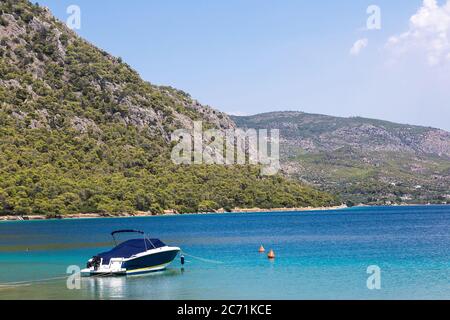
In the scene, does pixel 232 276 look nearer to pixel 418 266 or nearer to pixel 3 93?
pixel 418 266

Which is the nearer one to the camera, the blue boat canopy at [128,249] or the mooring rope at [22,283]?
the mooring rope at [22,283]


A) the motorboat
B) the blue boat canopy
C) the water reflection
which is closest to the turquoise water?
the water reflection

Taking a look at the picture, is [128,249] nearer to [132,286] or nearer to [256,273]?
[132,286]

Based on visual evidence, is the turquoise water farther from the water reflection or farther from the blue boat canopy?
the blue boat canopy

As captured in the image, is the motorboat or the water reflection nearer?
the water reflection

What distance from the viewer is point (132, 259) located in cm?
4888

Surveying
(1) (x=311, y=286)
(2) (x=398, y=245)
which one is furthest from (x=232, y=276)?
(2) (x=398, y=245)

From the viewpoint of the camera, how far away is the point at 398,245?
249 ft

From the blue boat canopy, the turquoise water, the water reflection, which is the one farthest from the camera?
the blue boat canopy

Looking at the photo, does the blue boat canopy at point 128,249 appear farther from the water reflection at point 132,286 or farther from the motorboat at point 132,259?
the water reflection at point 132,286

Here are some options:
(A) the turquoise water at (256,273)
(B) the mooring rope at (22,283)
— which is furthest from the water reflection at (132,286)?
(B) the mooring rope at (22,283)

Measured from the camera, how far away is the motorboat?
47719 millimetres

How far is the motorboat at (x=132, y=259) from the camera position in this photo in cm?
4772

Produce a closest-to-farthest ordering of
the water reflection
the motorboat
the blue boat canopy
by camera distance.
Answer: the water reflection < the motorboat < the blue boat canopy
